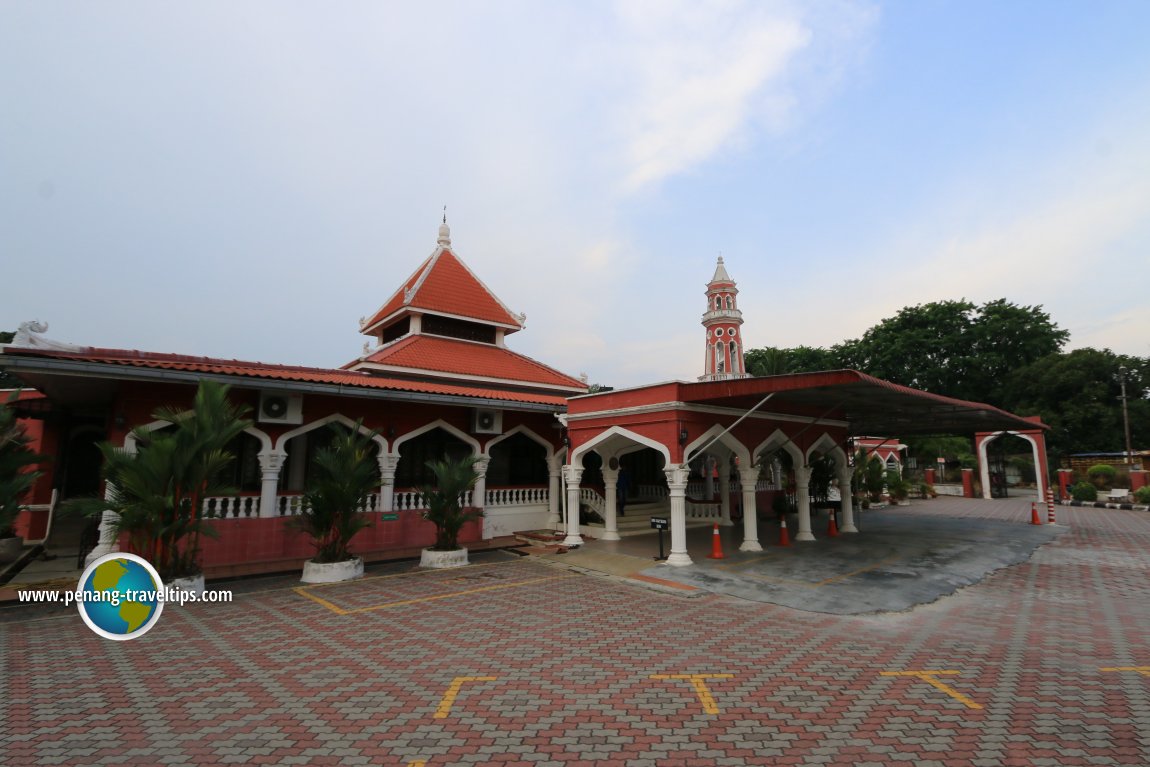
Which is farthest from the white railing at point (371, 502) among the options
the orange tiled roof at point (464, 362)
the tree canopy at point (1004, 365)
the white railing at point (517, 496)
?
the tree canopy at point (1004, 365)

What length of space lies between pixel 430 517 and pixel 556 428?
5.55 meters

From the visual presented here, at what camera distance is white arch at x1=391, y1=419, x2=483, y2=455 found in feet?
43.5

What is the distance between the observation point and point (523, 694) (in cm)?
504

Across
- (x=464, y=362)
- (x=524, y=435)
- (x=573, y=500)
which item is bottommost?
(x=573, y=500)

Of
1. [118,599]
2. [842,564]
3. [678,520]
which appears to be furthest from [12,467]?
[842,564]

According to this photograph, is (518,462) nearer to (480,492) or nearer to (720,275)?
(480,492)

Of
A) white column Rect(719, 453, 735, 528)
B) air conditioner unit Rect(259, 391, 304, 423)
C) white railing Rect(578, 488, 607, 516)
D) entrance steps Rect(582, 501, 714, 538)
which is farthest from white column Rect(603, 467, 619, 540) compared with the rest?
air conditioner unit Rect(259, 391, 304, 423)

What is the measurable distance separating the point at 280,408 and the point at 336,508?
2858mm

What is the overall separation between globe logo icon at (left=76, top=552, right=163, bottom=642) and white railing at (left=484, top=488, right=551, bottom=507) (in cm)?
809

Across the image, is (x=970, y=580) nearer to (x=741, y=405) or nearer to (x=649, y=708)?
(x=741, y=405)

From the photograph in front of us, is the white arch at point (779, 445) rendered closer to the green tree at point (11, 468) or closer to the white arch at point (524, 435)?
the white arch at point (524, 435)

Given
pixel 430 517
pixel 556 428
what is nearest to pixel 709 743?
pixel 430 517

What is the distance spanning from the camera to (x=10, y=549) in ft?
40.3

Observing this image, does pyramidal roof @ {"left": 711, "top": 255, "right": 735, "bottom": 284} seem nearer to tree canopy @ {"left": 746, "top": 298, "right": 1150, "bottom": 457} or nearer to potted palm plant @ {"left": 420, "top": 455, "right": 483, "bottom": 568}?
tree canopy @ {"left": 746, "top": 298, "right": 1150, "bottom": 457}
